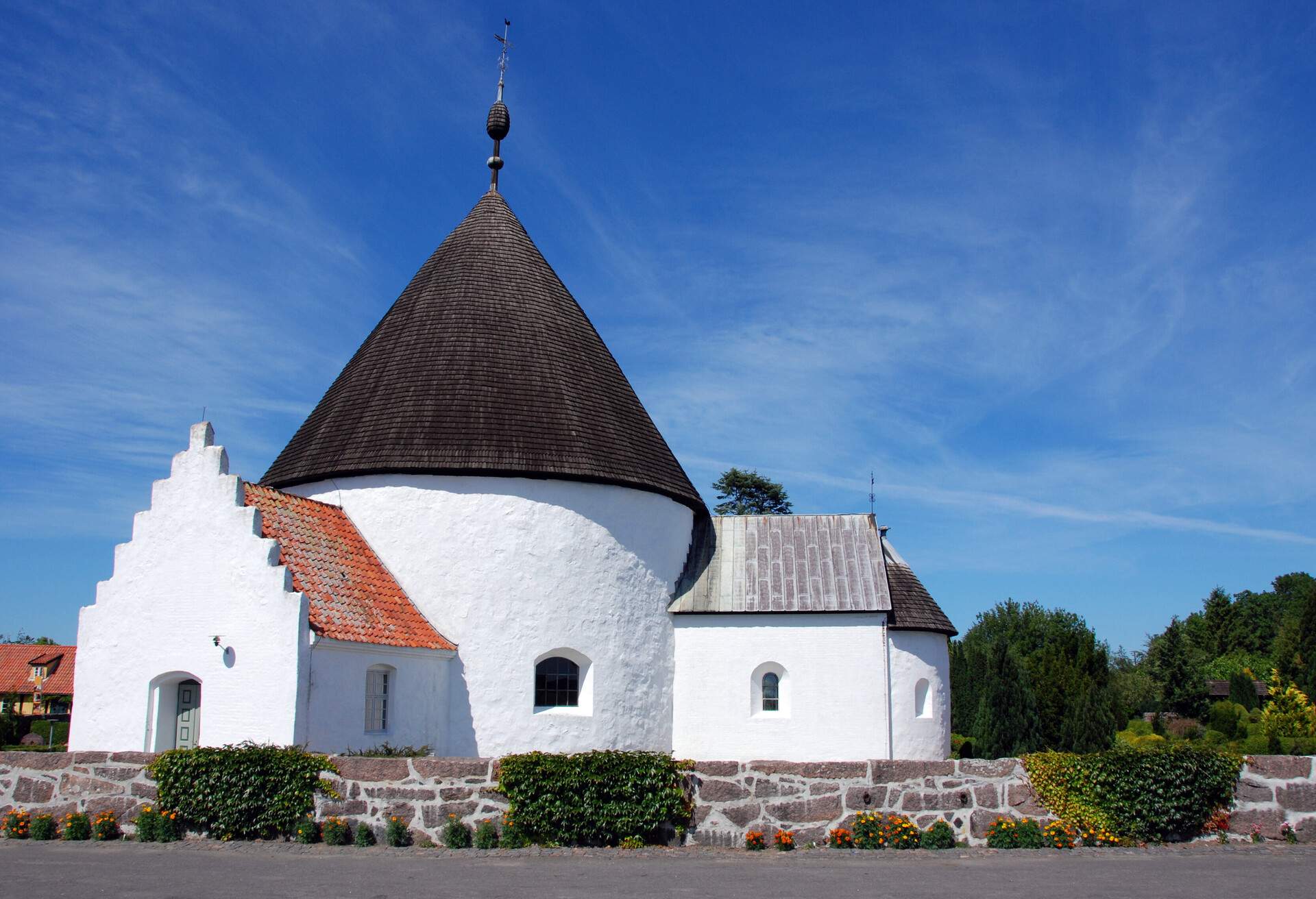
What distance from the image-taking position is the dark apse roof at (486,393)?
671 inches

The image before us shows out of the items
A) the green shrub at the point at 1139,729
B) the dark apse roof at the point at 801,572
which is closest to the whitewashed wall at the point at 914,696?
the dark apse roof at the point at 801,572

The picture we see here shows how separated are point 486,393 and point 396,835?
328 inches

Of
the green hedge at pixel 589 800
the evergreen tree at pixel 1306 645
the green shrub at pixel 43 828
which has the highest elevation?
the evergreen tree at pixel 1306 645

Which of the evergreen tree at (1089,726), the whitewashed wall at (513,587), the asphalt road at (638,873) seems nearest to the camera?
the asphalt road at (638,873)

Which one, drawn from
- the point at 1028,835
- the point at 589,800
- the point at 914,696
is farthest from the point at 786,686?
the point at 589,800

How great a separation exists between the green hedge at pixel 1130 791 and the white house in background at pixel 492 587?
22.1 feet

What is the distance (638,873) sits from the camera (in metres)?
9.98

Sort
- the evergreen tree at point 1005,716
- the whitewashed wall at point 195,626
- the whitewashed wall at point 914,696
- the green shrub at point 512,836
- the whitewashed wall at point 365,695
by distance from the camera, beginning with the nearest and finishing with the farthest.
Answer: the green shrub at point 512,836 → the whitewashed wall at point 195,626 → the whitewashed wall at point 365,695 → the whitewashed wall at point 914,696 → the evergreen tree at point 1005,716

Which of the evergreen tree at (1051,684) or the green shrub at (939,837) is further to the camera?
the evergreen tree at (1051,684)

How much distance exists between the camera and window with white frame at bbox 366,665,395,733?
48.8ft

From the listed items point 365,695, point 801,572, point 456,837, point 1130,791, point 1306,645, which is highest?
point 801,572

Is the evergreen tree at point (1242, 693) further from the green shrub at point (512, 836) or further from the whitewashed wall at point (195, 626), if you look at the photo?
the whitewashed wall at point (195, 626)

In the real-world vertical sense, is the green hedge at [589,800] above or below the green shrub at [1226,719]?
above

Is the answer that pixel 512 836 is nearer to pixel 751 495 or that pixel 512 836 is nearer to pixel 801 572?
pixel 801 572
